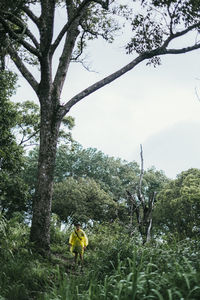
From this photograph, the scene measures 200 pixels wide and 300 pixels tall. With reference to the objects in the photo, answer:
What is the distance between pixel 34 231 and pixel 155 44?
6502 mm

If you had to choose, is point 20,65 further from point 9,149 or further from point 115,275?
point 115,275

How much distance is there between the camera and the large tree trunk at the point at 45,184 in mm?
8039

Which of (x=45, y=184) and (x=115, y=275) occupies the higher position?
(x=45, y=184)

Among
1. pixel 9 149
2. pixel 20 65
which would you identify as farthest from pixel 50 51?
pixel 9 149

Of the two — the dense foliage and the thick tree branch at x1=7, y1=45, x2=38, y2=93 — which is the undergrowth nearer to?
→ the thick tree branch at x1=7, y1=45, x2=38, y2=93

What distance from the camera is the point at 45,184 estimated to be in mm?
8289

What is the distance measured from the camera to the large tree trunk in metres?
8.04

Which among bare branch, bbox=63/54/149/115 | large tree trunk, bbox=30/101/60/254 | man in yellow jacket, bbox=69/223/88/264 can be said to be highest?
bare branch, bbox=63/54/149/115

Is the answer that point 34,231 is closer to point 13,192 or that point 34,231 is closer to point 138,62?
point 138,62

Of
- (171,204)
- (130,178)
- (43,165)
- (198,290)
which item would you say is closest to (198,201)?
(171,204)

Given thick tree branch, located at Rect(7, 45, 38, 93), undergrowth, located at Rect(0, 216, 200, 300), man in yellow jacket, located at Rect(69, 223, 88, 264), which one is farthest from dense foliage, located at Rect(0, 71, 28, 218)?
undergrowth, located at Rect(0, 216, 200, 300)

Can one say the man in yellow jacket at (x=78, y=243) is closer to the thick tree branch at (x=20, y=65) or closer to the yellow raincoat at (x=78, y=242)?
the yellow raincoat at (x=78, y=242)

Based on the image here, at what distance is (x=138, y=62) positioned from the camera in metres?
9.70

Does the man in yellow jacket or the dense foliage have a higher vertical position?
the dense foliage
